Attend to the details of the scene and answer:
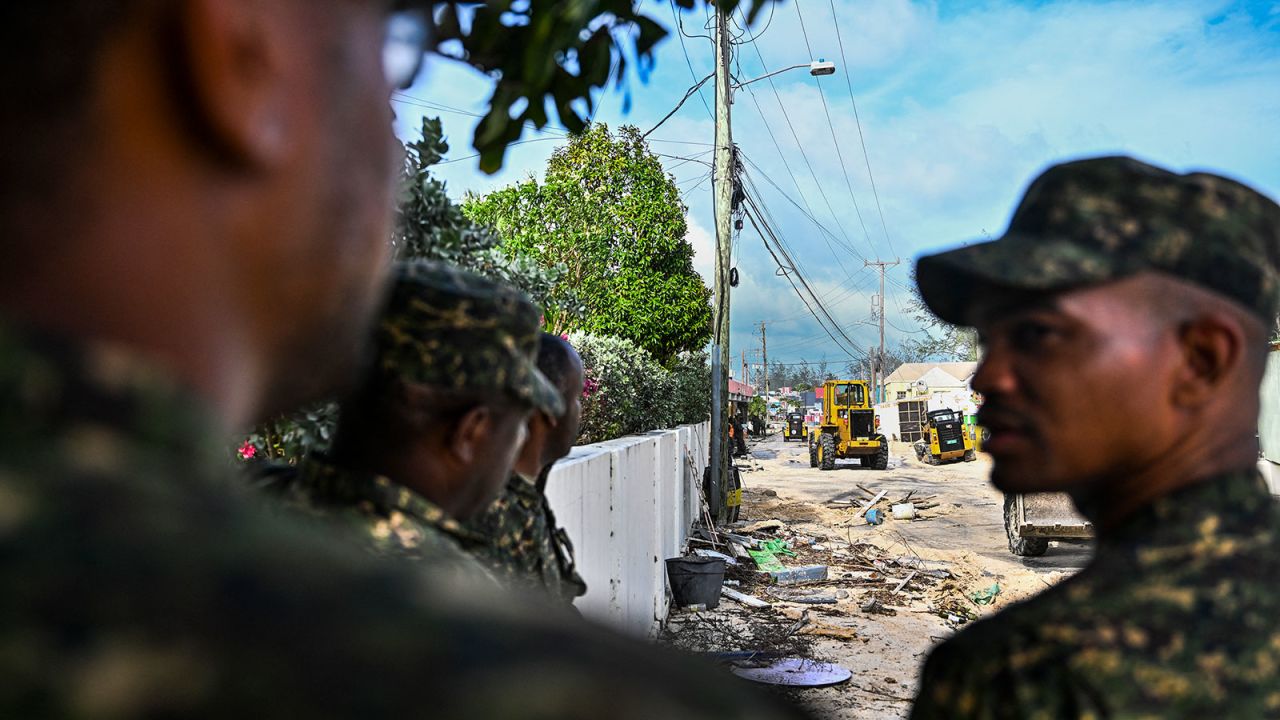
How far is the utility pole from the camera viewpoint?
1540 centimetres

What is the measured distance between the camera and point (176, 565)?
39 cm

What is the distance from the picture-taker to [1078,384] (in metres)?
1.41

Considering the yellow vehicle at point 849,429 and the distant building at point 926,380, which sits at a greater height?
the distant building at point 926,380

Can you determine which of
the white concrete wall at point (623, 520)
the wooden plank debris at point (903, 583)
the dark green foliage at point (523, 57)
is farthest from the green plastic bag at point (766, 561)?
the dark green foliage at point (523, 57)

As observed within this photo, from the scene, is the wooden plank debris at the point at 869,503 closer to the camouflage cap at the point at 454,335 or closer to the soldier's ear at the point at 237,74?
the camouflage cap at the point at 454,335

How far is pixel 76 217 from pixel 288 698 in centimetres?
29

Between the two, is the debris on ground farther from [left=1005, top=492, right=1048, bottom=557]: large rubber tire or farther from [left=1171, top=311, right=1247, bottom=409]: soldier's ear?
[left=1171, top=311, right=1247, bottom=409]: soldier's ear

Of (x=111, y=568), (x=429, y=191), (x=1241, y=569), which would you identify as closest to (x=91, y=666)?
(x=111, y=568)

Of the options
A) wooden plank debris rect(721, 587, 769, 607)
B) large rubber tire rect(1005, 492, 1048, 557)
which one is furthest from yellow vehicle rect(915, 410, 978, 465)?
wooden plank debris rect(721, 587, 769, 607)

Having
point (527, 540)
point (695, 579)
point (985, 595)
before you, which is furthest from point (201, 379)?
point (985, 595)

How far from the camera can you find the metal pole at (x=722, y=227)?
1550 cm

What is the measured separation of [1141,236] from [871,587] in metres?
10.3

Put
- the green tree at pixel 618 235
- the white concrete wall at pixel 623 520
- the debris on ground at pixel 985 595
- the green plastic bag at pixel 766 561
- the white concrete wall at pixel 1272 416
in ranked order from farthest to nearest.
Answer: the green tree at pixel 618 235 < the green plastic bag at pixel 766 561 < the white concrete wall at pixel 1272 416 < the debris on ground at pixel 985 595 < the white concrete wall at pixel 623 520

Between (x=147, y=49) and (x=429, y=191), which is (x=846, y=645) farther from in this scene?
(x=147, y=49)
